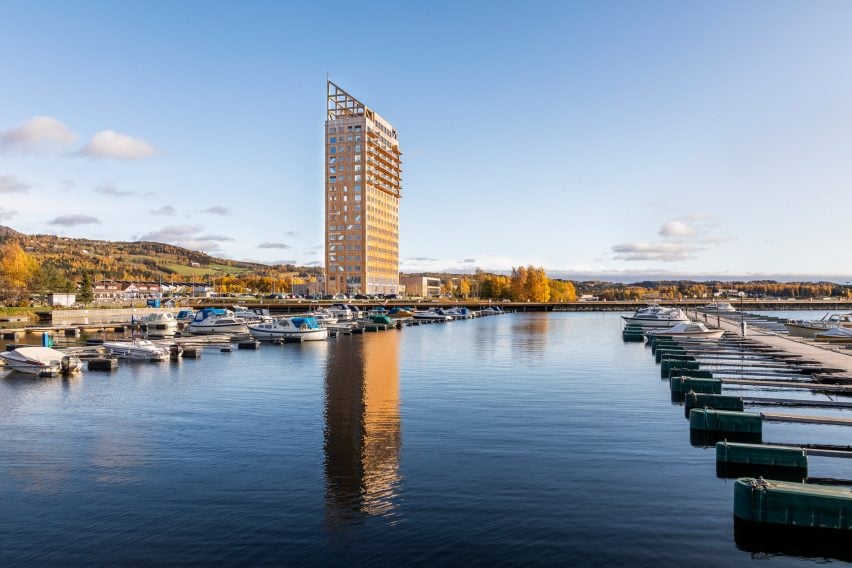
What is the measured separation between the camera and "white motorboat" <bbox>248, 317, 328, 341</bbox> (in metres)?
86.6

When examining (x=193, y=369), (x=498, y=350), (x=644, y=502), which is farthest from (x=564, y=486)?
(x=498, y=350)

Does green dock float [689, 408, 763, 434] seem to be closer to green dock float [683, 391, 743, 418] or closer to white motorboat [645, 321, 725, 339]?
green dock float [683, 391, 743, 418]

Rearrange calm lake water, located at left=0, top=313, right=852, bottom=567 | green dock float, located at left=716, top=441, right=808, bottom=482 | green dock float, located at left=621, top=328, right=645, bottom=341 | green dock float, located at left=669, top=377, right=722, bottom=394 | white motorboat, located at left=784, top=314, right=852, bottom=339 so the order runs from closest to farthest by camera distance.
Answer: calm lake water, located at left=0, top=313, right=852, bottom=567, green dock float, located at left=716, top=441, right=808, bottom=482, green dock float, located at left=669, top=377, right=722, bottom=394, white motorboat, located at left=784, top=314, right=852, bottom=339, green dock float, located at left=621, top=328, right=645, bottom=341

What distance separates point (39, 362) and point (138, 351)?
470 inches

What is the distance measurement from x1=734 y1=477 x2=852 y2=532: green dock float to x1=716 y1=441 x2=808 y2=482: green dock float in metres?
4.13

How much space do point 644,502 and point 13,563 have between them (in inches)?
756

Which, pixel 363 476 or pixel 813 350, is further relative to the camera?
pixel 813 350

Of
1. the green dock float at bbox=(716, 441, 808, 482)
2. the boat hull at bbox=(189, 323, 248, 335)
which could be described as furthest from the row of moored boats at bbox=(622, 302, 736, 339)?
the boat hull at bbox=(189, 323, 248, 335)

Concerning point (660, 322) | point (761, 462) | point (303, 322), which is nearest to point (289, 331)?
point (303, 322)

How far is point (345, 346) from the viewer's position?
8225 cm

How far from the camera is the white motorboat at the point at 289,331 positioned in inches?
3410

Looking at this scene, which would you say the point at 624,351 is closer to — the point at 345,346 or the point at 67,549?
the point at 345,346

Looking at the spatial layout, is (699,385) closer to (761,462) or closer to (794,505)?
(761,462)

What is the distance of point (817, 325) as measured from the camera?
87000 mm
